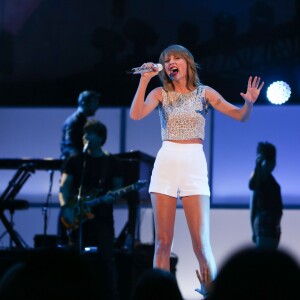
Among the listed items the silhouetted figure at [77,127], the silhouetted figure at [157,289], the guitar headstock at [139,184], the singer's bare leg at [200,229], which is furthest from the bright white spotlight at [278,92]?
the silhouetted figure at [157,289]

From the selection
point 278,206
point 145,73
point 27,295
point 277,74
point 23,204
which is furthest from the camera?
point 277,74

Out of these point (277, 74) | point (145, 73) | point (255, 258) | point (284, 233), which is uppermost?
point (277, 74)

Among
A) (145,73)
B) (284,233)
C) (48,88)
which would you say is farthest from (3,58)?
(145,73)

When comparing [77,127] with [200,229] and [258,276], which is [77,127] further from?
[258,276]

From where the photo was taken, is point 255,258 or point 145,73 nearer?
point 255,258

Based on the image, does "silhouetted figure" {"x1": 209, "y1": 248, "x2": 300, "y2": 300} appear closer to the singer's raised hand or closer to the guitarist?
the singer's raised hand

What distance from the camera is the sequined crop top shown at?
446cm

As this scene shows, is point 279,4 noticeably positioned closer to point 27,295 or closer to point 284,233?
point 284,233

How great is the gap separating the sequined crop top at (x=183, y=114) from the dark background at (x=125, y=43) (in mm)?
4874

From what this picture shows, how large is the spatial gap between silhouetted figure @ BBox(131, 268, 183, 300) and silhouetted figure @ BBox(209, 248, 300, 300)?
7.2 inches

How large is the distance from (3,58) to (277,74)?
11.4 feet

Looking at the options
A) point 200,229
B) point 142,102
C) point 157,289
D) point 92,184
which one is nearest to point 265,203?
point 92,184

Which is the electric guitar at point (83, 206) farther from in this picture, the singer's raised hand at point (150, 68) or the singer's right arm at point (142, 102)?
the singer's raised hand at point (150, 68)

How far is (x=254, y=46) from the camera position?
9531mm
